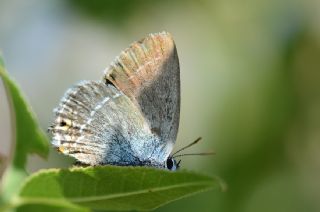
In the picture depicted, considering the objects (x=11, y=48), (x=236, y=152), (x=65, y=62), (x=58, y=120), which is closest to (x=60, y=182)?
(x=58, y=120)

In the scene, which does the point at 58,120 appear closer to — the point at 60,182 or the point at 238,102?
the point at 60,182

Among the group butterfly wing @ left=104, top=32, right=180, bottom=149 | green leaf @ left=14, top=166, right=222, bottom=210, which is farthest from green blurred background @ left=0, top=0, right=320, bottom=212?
green leaf @ left=14, top=166, right=222, bottom=210

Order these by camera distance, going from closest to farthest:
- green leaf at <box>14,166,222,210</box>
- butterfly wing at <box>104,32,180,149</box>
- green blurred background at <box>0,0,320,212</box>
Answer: green leaf at <box>14,166,222,210</box> < butterfly wing at <box>104,32,180,149</box> < green blurred background at <box>0,0,320,212</box>

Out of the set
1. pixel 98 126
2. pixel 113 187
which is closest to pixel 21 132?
pixel 113 187

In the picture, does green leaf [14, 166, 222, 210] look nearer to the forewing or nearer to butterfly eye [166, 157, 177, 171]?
the forewing

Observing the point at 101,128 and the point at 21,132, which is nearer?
the point at 21,132

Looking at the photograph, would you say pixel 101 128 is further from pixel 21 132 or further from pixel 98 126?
pixel 21 132

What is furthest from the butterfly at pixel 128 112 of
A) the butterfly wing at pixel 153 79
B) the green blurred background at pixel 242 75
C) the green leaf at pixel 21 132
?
the green blurred background at pixel 242 75
